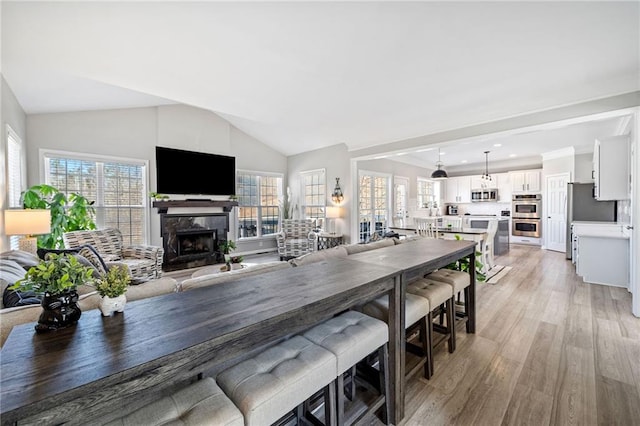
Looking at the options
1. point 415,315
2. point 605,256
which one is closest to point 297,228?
point 415,315

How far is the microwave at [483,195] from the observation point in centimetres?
852

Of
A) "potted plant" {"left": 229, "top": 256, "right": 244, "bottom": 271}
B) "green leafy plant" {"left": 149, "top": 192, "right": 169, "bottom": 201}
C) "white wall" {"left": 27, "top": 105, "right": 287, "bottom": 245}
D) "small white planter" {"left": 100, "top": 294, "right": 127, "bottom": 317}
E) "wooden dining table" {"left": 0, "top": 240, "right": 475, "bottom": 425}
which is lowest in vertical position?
"potted plant" {"left": 229, "top": 256, "right": 244, "bottom": 271}

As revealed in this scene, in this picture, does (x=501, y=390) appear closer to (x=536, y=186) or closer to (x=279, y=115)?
(x=279, y=115)

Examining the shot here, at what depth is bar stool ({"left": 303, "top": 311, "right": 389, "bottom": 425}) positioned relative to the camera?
1.33 meters

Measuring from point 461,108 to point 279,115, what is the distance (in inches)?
118

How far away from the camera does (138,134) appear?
5.22 metres

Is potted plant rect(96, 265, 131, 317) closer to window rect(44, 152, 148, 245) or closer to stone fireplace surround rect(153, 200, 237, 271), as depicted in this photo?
stone fireplace surround rect(153, 200, 237, 271)

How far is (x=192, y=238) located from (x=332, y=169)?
12.2 ft

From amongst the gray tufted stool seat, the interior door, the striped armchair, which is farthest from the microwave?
the gray tufted stool seat

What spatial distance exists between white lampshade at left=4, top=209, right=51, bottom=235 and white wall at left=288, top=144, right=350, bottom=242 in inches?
202

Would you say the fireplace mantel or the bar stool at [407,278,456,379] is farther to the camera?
the fireplace mantel

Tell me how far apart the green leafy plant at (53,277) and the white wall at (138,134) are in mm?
4884

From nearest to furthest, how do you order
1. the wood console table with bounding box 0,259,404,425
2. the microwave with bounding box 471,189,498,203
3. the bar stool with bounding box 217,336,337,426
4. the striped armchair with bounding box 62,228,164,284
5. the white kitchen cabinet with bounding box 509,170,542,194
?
the wood console table with bounding box 0,259,404,425
the bar stool with bounding box 217,336,337,426
the striped armchair with bounding box 62,228,164,284
the white kitchen cabinet with bounding box 509,170,542,194
the microwave with bounding box 471,189,498,203

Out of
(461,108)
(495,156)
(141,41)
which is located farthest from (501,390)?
(495,156)
